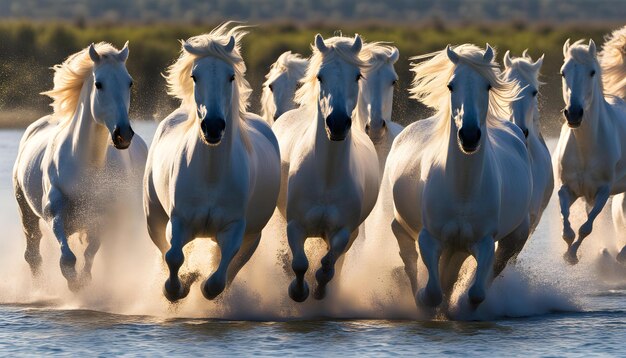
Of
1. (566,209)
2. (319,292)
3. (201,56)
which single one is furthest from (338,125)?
(566,209)

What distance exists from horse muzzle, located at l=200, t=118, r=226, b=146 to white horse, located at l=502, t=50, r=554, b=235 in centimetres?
310

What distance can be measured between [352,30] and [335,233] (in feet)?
93.4

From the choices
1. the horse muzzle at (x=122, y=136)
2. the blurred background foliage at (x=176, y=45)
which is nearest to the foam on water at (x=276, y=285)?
the horse muzzle at (x=122, y=136)

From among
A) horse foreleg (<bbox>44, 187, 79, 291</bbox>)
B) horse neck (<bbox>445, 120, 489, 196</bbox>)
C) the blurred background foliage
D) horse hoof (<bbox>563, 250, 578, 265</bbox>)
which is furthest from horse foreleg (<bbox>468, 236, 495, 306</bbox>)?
the blurred background foliage

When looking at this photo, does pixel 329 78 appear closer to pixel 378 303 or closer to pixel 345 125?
pixel 345 125

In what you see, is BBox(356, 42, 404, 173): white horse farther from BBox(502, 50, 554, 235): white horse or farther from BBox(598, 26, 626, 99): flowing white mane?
BBox(598, 26, 626, 99): flowing white mane

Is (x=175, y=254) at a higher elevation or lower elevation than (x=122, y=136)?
lower

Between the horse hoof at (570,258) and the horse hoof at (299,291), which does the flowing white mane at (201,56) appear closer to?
the horse hoof at (299,291)

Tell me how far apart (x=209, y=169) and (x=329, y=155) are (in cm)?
89

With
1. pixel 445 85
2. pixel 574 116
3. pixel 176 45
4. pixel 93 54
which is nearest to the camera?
pixel 445 85

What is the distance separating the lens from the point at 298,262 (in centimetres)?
990

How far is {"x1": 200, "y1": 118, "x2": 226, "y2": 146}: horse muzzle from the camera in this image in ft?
29.9

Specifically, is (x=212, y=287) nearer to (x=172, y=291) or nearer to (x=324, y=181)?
(x=172, y=291)

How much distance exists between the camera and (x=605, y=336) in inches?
371
